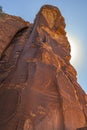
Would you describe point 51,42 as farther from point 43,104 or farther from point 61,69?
point 43,104

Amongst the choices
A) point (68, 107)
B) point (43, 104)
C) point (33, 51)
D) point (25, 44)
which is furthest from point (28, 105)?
point (25, 44)

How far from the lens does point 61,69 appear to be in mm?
23547

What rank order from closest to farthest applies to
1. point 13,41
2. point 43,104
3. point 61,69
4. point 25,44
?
point 43,104 < point 61,69 < point 25,44 < point 13,41

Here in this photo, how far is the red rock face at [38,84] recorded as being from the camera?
1866 centimetres

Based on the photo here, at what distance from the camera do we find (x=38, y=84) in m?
20.6

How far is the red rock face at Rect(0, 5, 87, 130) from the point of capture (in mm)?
18656

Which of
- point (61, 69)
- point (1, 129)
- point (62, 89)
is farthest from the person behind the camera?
point (61, 69)

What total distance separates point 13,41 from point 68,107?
1040cm

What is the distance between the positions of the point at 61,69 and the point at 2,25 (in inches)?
336

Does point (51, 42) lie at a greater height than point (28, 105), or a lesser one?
greater

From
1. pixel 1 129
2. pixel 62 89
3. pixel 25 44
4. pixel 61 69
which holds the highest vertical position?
pixel 25 44

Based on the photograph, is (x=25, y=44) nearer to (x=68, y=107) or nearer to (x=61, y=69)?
(x=61, y=69)

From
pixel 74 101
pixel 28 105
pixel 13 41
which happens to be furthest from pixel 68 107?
pixel 13 41

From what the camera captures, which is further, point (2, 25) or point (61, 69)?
point (2, 25)
